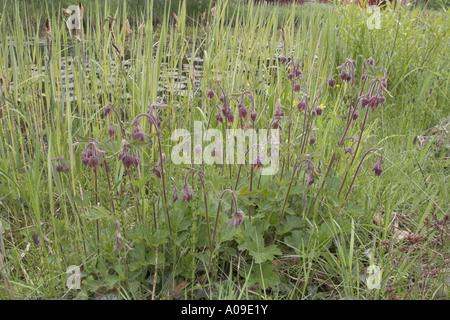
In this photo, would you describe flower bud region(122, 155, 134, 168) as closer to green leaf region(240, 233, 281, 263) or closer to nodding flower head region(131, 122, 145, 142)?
nodding flower head region(131, 122, 145, 142)

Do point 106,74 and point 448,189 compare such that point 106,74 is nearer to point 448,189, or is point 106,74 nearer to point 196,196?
point 196,196

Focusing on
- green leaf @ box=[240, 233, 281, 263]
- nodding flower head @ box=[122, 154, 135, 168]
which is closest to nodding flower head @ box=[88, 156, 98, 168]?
nodding flower head @ box=[122, 154, 135, 168]

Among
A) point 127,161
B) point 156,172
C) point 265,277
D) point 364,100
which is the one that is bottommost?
point 265,277

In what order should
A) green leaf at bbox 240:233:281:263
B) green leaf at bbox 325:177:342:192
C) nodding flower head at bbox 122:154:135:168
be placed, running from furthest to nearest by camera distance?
green leaf at bbox 325:177:342:192 → green leaf at bbox 240:233:281:263 → nodding flower head at bbox 122:154:135:168

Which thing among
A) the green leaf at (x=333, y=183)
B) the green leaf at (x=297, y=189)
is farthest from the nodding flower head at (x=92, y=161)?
Answer: the green leaf at (x=333, y=183)

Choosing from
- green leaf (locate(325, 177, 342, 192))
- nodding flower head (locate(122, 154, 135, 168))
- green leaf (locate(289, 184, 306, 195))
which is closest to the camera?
nodding flower head (locate(122, 154, 135, 168))

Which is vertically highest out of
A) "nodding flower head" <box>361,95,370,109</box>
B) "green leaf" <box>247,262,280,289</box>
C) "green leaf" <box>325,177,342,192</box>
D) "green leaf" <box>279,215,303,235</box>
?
"nodding flower head" <box>361,95,370,109</box>

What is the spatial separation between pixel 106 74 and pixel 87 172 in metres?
0.71

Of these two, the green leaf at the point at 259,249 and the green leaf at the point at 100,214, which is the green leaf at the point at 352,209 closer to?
the green leaf at the point at 259,249

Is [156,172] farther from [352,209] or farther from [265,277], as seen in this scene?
[352,209]

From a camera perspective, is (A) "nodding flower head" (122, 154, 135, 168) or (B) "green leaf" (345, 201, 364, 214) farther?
(B) "green leaf" (345, 201, 364, 214)

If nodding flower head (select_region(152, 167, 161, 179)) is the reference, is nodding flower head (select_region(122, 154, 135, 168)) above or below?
above

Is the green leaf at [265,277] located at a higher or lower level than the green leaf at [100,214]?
lower

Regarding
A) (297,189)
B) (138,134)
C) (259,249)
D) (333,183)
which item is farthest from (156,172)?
(333,183)
